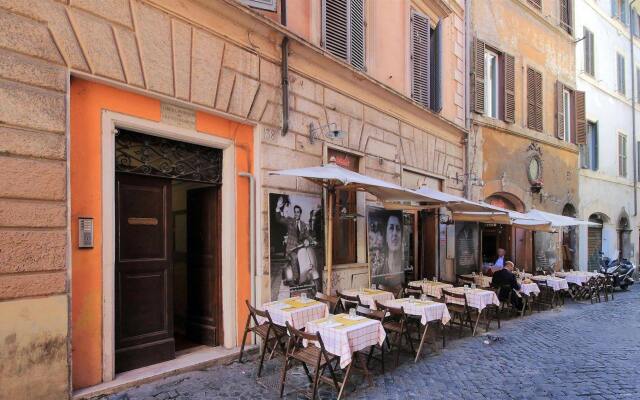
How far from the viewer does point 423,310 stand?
6.00 meters

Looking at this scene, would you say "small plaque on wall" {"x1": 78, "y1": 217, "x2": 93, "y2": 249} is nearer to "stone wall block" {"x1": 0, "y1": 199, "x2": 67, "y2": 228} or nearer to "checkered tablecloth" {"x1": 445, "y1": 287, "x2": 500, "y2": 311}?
"stone wall block" {"x1": 0, "y1": 199, "x2": 67, "y2": 228}

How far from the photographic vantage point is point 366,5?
8812mm

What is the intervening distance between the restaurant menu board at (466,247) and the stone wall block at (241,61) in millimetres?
7747

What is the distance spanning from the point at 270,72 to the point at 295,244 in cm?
251

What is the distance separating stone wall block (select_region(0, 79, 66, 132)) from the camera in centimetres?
386

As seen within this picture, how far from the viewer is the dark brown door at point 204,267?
607cm

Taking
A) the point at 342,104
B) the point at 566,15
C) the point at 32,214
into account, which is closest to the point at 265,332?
the point at 32,214

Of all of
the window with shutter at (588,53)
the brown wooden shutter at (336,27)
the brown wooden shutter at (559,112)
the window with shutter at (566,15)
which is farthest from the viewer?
the window with shutter at (588,53)

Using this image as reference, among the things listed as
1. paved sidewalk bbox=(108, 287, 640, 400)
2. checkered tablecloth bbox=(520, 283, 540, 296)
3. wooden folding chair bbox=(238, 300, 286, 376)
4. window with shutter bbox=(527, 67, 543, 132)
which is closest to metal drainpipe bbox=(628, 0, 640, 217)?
window with shutter bbox=(527, 67, 543, 132)

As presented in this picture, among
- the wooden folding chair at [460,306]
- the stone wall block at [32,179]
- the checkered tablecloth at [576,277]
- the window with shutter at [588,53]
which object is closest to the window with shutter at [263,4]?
the stone wall block at [32,179]

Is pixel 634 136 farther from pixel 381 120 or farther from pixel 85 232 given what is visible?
pixel 85 232

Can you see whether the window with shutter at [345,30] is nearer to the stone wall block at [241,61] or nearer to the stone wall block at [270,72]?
the stone wall block at [270,72]

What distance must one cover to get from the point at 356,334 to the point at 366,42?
6026mm

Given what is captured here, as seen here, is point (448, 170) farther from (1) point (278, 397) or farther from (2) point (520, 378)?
(1) point (278, 397)
